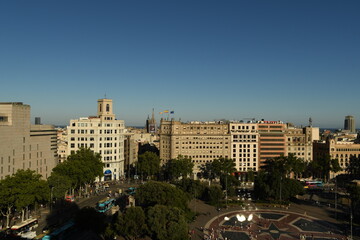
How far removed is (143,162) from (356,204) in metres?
85.1

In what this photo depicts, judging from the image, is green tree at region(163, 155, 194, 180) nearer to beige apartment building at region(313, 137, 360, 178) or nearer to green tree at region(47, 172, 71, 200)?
green tree at region(47, 172, 71, 200)

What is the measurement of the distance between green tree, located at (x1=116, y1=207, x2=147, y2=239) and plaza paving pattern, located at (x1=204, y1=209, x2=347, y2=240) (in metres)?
16.2

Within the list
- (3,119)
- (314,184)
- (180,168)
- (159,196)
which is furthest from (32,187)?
(314,184)

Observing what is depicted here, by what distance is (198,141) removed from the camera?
163000mm

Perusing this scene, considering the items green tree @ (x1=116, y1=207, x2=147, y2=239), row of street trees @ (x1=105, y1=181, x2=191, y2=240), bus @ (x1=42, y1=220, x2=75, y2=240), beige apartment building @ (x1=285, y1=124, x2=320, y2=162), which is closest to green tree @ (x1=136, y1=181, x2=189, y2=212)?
row of street trees @ (x1=105, y1=181, x2=191, y2=240)

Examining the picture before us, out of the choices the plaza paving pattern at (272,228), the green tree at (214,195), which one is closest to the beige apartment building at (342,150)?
the green tree at (214,195)

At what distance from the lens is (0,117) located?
9500 cm

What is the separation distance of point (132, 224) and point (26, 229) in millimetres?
24855

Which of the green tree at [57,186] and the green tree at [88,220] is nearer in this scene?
the green tree at [88,220]

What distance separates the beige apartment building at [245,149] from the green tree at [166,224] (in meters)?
98.9

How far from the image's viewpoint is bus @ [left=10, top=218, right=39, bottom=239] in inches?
2709

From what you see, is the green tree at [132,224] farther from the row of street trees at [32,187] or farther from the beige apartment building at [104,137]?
the beige apartment building at [104,137]

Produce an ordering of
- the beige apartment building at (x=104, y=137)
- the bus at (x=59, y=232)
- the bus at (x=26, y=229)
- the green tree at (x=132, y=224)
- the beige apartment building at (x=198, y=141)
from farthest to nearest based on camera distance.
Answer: the beige apartment building at (x=198, y=141) < the beige apartment building at (x=104, y=137) < the bus at (x=26, y=229) < the bus at (x=59, y=232) < the green tree at (x=132, y=224)

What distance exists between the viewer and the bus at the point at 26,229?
68.8m
